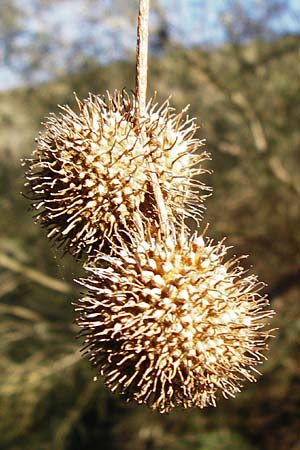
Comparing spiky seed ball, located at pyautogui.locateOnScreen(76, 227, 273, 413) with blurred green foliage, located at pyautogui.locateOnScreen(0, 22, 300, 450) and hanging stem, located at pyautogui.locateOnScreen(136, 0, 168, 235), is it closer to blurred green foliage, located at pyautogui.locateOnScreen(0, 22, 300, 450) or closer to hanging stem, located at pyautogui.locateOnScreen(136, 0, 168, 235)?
hanging stem, located at pyautogui.locateOnScreen(136, 0, 168, 235)

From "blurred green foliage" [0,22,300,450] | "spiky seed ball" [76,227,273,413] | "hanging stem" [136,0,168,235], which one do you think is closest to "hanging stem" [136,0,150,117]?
"hanging stem" [136,0,168,235]

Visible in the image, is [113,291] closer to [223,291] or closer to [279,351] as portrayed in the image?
[223,291]

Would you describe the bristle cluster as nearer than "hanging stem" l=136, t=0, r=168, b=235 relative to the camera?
Yes

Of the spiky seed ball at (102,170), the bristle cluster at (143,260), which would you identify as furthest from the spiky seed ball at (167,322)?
the spiky seed ball at (102,170)

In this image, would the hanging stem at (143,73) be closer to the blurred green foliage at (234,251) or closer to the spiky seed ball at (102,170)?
the spiky seed ball at (102,170)

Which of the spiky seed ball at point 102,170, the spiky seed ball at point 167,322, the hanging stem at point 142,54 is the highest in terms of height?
the hanging stem at point 142,54
